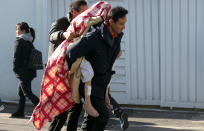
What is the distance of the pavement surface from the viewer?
7957mm

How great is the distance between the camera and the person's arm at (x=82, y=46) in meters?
5.31

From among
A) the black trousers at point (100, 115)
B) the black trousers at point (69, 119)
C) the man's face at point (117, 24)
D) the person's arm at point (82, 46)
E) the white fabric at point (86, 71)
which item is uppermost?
the man's face at point (117, 24)

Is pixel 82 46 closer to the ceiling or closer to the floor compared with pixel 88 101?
closer to the ceiling

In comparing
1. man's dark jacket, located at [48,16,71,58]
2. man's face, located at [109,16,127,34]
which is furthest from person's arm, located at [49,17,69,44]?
man's face, located at [109,16,127,34]

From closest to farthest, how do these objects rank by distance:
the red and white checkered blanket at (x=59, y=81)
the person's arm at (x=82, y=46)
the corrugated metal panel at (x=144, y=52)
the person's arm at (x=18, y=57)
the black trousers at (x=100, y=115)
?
1. the person's arm at (x=82, y=46)
2. the black trousers at (x=100, y=115)
3. the red and white checkered blanket at (x=59, y=81)
4. the person's arm at (x=18, y=57)
5. the corrugated metal panel at (x=144, y=52)

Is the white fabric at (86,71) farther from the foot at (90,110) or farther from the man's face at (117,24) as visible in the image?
the man's face at (117,24)

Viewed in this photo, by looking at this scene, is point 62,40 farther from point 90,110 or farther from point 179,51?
point 179,51

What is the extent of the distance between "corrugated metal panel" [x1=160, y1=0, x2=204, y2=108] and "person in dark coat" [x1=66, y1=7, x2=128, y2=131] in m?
3.64

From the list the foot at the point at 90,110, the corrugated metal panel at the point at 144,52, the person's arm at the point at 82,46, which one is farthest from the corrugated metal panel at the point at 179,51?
the foot at the point at 90,110

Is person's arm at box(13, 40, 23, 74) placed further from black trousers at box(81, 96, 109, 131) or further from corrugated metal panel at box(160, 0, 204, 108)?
black trousers at box(81, 96, 109, 131)

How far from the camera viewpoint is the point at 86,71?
537cm

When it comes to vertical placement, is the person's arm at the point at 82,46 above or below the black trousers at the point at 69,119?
above

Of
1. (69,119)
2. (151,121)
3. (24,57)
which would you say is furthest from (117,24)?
(24,57)

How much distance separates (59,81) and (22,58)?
3106mm
